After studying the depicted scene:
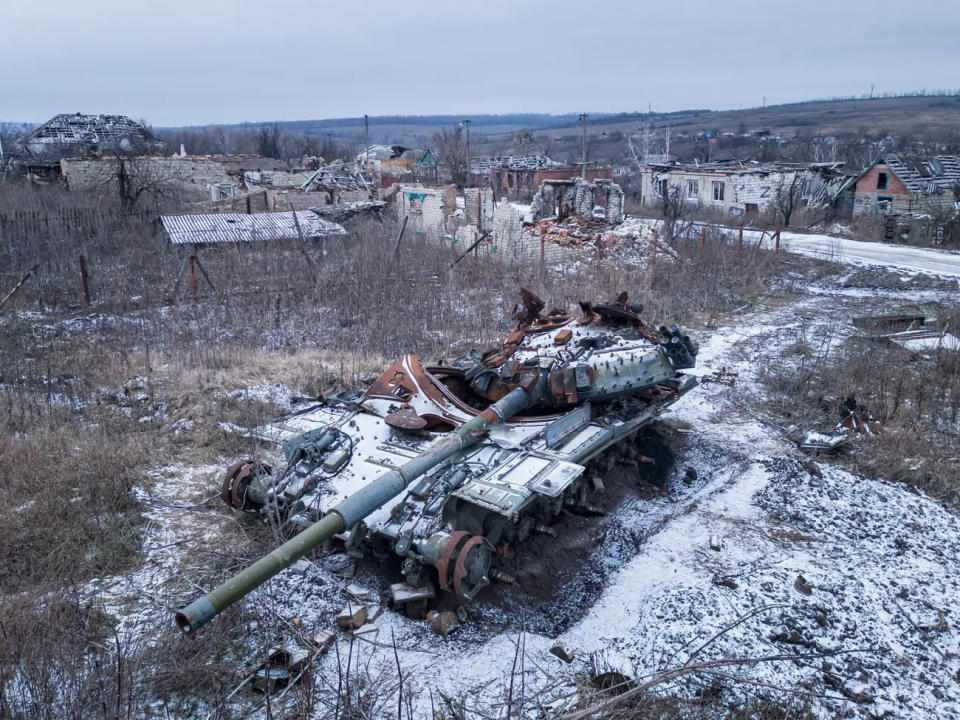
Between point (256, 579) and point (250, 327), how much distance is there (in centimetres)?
917

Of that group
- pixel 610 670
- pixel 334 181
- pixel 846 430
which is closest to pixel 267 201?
pixel 334 181

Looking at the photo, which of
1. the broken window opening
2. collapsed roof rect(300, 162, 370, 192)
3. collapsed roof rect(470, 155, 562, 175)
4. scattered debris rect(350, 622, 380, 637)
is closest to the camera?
scattered debris rect(350, 622, 380, 637)

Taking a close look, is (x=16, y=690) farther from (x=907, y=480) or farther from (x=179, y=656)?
(x=907, y=480)

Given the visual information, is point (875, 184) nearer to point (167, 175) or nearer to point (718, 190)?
point (718, 190)

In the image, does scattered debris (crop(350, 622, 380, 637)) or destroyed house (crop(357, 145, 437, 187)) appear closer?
scattered debris (crop(350, 622, 380, 637))

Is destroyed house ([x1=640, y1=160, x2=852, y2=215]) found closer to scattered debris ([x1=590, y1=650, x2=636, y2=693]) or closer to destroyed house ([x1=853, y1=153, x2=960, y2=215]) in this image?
destroyed house ([x1=853, y1=153, x2=960, y2=215])

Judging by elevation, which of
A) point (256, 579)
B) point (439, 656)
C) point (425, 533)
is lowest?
point (439, 656)

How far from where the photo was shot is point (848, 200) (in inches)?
1169

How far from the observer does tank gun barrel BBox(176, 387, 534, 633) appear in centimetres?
315

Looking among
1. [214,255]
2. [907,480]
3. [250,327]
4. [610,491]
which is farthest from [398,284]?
[907,480]

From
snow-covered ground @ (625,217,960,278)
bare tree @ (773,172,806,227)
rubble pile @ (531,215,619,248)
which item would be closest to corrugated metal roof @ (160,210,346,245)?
rubble pile @ (531,215,619,248)

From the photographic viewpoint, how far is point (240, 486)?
571 cm

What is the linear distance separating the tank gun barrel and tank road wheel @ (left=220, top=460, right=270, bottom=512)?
1687mm

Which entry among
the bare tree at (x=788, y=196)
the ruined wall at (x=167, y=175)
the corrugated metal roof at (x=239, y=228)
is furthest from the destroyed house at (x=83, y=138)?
the bare tree at (x=788, y=196)
